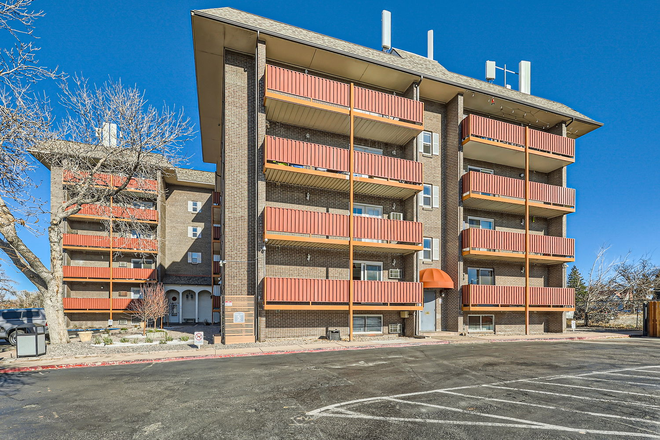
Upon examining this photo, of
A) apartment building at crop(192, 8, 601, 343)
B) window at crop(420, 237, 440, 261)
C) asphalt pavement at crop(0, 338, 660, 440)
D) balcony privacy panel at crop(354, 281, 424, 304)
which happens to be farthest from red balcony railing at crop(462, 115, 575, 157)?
asphalt pavement at crop(0, 338, 660, 440)

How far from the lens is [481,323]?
23.3 m

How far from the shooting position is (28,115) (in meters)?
11.3

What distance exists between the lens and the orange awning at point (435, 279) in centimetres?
2128

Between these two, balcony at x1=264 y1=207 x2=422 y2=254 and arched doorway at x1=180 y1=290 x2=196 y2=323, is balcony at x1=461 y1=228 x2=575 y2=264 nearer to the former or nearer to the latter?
balcony at x1=264 y1=207 x2=422 y2=254

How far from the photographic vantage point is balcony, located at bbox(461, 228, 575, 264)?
860 inches

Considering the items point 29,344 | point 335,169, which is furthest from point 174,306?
point 335,169

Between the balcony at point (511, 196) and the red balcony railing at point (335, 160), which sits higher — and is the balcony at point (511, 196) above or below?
below

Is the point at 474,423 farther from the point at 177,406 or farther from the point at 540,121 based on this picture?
the point at 540,121

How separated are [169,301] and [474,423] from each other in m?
31.7

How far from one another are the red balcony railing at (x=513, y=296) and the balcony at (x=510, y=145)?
8920 millimetres

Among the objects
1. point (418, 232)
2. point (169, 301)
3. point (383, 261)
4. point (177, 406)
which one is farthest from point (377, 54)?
point (169, 301)

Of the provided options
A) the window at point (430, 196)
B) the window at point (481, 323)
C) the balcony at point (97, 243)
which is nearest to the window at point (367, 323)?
the window at point (481, 323)

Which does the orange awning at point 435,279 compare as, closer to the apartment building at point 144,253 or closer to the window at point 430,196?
the window at point 430,196

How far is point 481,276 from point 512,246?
2.81 metres
